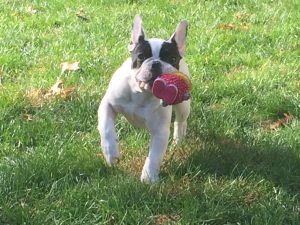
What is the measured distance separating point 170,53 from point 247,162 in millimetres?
790

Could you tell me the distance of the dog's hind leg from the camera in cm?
412

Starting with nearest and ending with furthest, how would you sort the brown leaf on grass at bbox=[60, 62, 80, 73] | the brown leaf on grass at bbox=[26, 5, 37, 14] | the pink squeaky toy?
the pink squeaky toy, the brown leaf on grass at bbox=[60, 62, 80, 73], the brown leaf on grass at bbox=[26, 5, 37, 14]

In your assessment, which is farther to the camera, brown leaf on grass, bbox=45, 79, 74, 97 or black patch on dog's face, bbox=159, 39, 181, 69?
brown leaf on grass, bbox=45, 79, 74, 97

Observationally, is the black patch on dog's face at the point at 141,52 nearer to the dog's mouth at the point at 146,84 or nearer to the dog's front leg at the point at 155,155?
the dog's mouth at the point at 146,84

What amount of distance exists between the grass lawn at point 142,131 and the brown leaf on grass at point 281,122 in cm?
1

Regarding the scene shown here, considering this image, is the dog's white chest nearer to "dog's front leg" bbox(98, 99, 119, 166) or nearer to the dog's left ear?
"dog's front leg" bbox(98, 99, 119, 166)

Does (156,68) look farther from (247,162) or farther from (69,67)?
(69,67)

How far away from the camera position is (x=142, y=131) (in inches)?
165

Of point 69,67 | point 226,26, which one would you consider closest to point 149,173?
point 69,67

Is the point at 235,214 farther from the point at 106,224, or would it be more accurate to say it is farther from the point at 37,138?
the point at 37,138

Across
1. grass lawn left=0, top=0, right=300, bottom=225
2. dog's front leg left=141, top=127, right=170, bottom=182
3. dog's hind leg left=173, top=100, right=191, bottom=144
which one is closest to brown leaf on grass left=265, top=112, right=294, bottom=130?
grass lawn left=0, top=0, right=300, bottom=225

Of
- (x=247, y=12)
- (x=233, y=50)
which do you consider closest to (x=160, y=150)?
(x=233, y=50)

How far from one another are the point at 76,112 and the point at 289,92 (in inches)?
64.2

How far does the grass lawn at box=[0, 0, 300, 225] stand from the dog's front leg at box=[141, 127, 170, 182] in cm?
7
